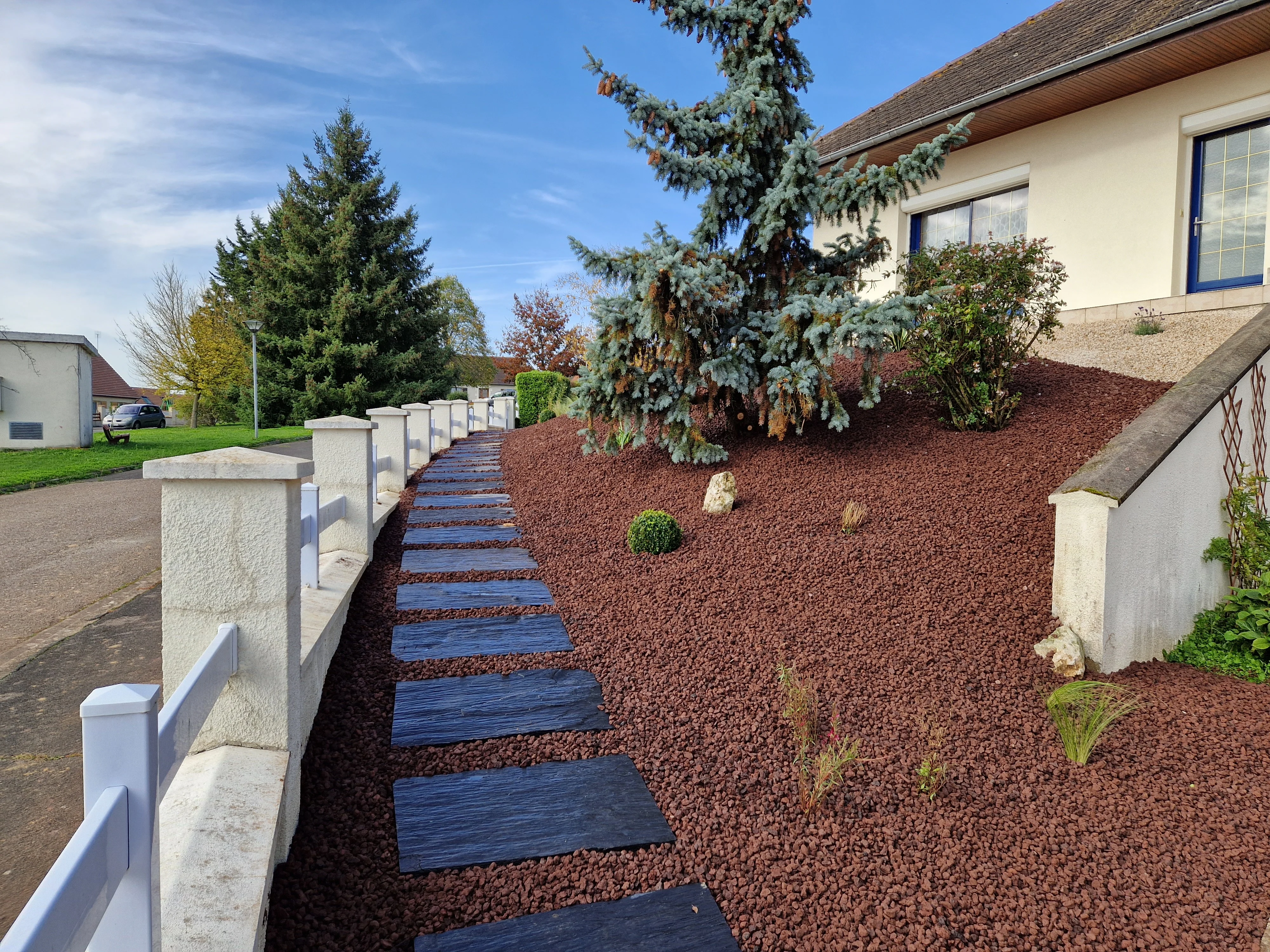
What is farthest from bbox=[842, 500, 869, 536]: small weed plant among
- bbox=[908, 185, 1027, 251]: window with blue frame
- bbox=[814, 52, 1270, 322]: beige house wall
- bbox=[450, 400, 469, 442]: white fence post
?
bbox=[450, 400, 469, 442]: white fence post

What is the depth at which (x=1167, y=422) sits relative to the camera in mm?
3857

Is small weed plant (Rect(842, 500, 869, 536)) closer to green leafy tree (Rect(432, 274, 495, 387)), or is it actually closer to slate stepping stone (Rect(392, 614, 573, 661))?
slate stepping stone (Rect(392, 614, 573, 661))

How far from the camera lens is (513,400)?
61.2 ft

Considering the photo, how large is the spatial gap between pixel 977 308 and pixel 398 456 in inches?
230

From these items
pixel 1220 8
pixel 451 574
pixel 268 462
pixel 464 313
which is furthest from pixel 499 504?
pixel 464 313

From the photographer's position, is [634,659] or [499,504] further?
[499,504]

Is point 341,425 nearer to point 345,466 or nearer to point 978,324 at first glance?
point 345,466

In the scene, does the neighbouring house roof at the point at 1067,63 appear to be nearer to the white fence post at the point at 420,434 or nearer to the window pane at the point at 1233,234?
the window pane at the point at 1233,234

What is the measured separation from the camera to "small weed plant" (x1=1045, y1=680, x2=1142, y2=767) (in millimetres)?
2639

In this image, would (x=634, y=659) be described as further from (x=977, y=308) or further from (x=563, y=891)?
(x=977, y=308)

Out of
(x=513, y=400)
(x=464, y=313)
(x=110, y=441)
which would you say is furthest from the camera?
(x=464, y=313)

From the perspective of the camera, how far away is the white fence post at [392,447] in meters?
7.29

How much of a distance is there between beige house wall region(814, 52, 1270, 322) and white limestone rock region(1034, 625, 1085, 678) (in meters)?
6.39

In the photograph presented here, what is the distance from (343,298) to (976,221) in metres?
19.8
